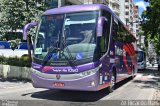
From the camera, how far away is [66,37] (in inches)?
476

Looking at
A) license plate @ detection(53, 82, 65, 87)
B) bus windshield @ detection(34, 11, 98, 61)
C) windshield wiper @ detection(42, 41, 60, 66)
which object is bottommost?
license plate @ detection(53, 82, 65, 87)

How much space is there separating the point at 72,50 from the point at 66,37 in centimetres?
58

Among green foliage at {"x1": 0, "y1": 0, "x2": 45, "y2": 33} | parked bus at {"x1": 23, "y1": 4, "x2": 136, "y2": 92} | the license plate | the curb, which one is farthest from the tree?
the license plate

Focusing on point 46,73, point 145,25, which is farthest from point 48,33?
point 145,25

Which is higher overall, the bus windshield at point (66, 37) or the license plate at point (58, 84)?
the bus windshield at point (66, 37)

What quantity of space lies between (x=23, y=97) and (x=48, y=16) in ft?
10.2

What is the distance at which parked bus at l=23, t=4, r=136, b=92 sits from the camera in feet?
38.0

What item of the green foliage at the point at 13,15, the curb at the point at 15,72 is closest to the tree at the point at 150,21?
the curb at the point at 15,72

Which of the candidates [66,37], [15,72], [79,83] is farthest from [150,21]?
[79,83]

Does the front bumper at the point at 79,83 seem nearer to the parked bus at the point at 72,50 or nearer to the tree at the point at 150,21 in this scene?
the parked bus at the point at 72,50

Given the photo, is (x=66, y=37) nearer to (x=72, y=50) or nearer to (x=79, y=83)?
(x=72, y=50)

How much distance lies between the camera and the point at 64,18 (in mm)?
12484

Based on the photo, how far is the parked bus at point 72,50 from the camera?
11.6 m

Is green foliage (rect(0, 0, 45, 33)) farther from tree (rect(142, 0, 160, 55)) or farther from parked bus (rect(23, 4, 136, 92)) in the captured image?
tree (rect(142, 0, 160, 55))
